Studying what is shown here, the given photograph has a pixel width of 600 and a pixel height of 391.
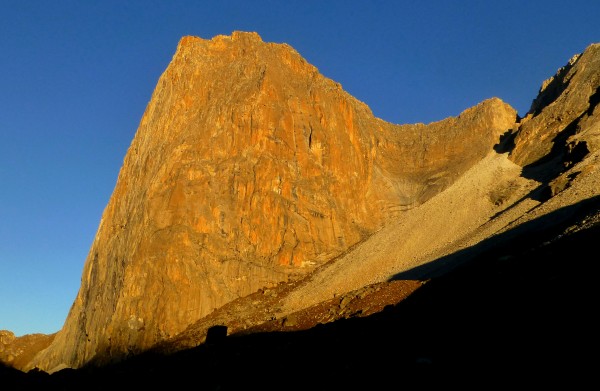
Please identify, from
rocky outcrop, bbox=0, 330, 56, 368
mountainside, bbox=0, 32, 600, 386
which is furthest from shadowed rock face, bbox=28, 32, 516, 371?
rocky outcrop, bbox=0, 330, 56, 368

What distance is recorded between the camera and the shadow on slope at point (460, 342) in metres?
12.8

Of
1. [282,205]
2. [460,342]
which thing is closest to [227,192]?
[282,205]

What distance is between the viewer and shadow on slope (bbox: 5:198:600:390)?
1282 cm

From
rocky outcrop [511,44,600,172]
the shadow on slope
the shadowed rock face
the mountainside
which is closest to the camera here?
the shadow on slope

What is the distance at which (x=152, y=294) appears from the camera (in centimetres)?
4966

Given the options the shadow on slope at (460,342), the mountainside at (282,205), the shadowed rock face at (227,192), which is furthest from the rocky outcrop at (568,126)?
the shadow on slope at (460,342)

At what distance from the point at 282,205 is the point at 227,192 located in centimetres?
563

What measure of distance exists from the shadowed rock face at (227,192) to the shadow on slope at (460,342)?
19.3 meters

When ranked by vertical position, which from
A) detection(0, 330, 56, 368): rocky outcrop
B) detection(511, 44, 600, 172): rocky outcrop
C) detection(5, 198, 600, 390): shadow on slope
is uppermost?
detection(511, 44, 600, 172): rocky outcrop

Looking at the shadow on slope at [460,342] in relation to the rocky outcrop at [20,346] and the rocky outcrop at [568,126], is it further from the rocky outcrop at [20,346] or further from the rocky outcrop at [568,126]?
the rocky outcrop at [20,346]

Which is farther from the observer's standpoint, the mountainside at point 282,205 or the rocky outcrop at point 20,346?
the rocky outcrop at point 20,346

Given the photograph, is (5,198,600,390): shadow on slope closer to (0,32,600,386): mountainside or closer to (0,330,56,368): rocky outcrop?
(0,32,600,386): mountainside

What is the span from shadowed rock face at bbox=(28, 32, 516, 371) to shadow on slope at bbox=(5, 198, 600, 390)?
63.3 ft

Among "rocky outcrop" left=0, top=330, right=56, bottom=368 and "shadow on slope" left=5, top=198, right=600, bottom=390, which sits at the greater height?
"rocky outcrop" left=0, top=330, right=56, bottom=368
